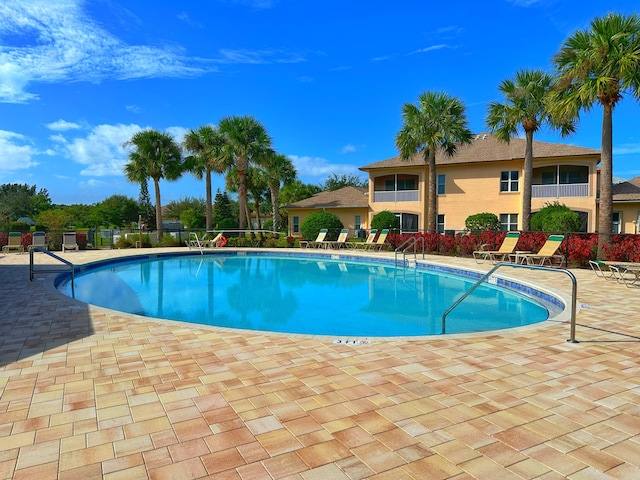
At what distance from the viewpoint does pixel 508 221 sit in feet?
81.5

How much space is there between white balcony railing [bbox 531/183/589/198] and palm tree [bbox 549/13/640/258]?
33.9ft

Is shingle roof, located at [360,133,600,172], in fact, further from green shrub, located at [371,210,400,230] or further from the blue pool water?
the blue pool water

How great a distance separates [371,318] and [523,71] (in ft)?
53.3

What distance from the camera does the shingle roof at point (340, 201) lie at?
1129 inches

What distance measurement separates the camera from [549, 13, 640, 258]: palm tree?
40.9ft

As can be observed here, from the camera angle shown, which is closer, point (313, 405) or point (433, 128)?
point (313, 405)

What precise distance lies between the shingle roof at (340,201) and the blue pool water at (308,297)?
12.5 m

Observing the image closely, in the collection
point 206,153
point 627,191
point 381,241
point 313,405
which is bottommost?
point 313,405

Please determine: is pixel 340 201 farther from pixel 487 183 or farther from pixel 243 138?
pixel 487 183

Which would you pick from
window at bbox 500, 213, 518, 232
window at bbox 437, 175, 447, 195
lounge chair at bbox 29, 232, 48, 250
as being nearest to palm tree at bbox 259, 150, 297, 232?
window at bbox 437, 175, 447, 195

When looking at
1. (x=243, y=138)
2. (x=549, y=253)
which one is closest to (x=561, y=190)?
(x=549, y=253)

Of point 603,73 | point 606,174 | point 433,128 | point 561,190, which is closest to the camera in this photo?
point 603,73

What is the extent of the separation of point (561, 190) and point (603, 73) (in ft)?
38.0

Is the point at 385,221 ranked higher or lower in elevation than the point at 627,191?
lower
